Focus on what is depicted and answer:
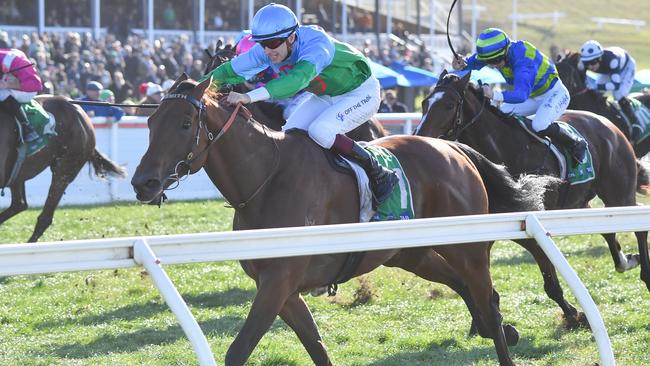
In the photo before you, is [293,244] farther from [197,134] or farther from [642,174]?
[642,174]

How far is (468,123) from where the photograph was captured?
6984 millimetres

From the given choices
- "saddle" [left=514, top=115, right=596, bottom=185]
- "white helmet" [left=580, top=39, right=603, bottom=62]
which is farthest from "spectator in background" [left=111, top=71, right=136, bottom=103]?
"saddle" [left=514, top=115, right=596, bottom=185]

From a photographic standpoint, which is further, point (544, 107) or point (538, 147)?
point (544, 107)

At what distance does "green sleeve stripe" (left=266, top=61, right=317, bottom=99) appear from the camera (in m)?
4.80

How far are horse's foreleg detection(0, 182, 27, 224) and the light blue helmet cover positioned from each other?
5915 millimetres

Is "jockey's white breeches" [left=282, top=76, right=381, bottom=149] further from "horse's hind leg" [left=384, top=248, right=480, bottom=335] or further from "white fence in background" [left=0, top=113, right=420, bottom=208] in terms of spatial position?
"white fence in background" [left=0, top=113, right=420, bottom=208]

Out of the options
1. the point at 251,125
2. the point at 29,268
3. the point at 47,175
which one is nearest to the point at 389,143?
the point at 251,125

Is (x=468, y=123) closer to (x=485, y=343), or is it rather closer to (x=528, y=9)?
(x=485, y=343)

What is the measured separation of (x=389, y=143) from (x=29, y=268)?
273 centimetres

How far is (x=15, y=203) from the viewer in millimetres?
10328

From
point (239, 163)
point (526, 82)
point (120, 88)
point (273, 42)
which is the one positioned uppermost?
point (273, 42)

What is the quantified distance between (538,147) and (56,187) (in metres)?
5.32

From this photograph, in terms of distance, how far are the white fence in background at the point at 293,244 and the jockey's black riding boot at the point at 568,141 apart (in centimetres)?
285

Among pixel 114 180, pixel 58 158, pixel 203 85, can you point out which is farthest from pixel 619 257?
pixel 114 180
